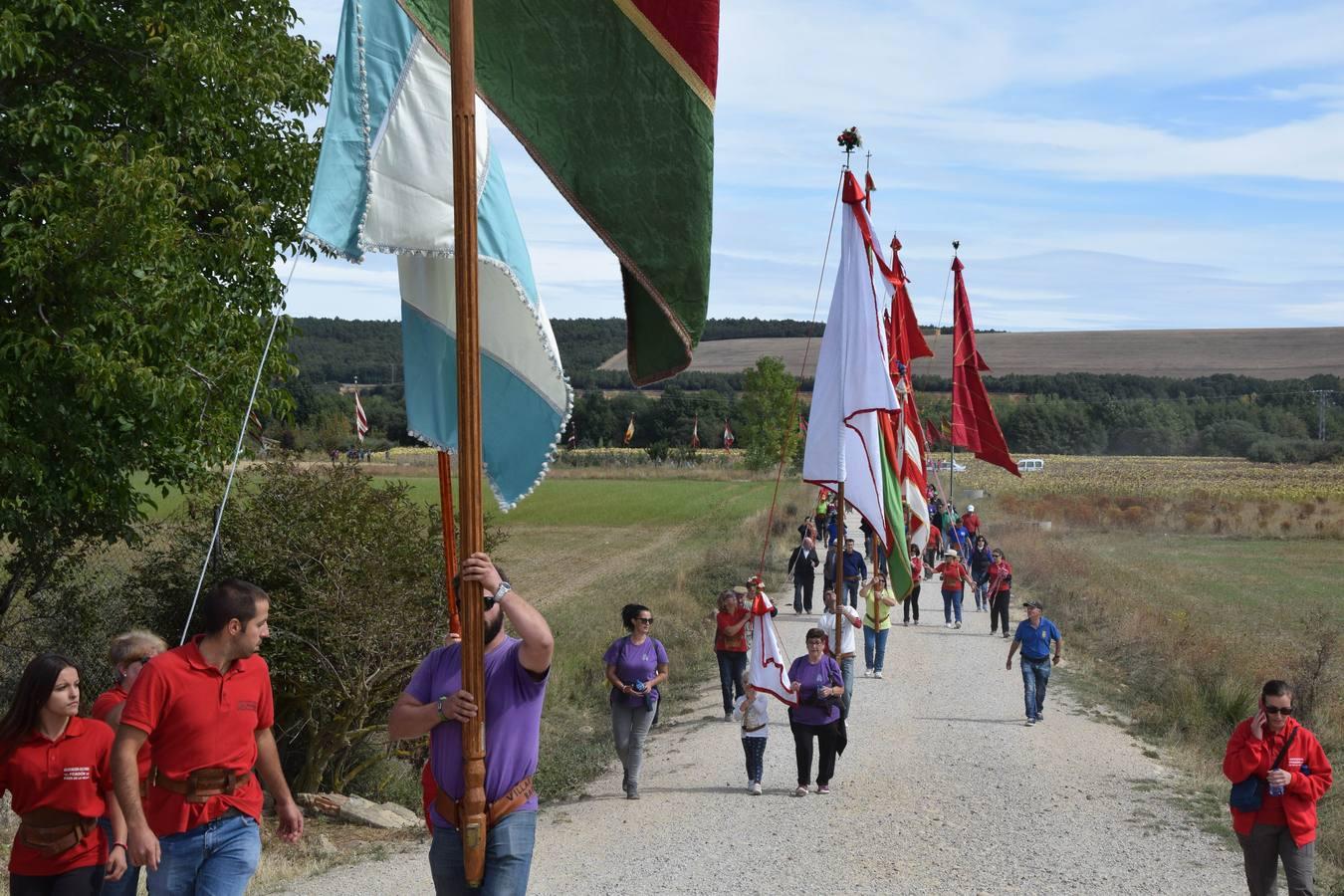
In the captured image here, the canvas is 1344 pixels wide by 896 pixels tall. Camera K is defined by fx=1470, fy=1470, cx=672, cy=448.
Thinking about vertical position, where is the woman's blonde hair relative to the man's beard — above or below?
below

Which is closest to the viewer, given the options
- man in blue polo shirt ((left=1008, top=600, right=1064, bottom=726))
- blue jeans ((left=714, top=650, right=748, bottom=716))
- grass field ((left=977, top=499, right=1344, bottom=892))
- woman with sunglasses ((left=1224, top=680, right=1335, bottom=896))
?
woman with sunglasses ((left=1224, top=680, right=1335, bottom=896))

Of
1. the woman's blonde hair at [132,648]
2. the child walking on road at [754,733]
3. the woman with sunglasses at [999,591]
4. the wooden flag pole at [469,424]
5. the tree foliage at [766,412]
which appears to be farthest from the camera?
the tree foliage at [766,412]

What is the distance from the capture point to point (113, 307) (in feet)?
36.6

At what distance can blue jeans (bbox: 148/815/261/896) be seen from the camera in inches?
224

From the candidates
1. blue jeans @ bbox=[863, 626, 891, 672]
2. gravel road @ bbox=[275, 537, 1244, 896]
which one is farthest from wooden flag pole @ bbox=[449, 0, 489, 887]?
blue jeans @ bbox=[863, 626, 891, 672]

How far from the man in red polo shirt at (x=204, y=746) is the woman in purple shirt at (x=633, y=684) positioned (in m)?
7.90

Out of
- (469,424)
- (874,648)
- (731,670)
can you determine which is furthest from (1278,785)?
(874,648)

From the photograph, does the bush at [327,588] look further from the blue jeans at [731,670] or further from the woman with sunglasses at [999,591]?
the woman with sunglasses at [999,591]

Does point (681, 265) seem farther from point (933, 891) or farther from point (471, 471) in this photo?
point (933, 891)

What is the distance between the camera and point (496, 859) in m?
5.37

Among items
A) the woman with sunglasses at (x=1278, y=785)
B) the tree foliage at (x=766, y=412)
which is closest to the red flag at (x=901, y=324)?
the woman with sunglasses at (x=1278, y=785)

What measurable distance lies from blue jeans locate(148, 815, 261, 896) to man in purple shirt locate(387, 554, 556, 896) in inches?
33.0

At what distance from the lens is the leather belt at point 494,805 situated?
17.6 feet

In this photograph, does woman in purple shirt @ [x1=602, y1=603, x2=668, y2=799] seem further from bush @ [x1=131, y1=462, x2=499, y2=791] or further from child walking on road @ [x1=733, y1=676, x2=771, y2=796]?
bush @ [x1=131, y1=462, x2=499, y2=791]
